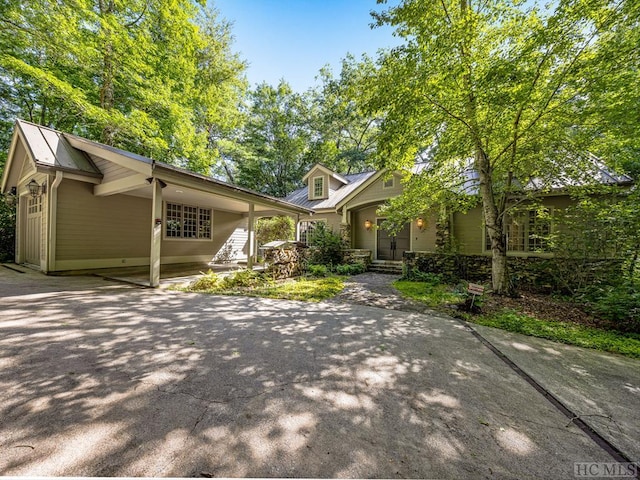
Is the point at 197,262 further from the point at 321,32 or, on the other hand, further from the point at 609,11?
the point at 609,11

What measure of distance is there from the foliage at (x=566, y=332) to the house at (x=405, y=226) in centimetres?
297

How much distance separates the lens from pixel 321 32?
31.2 feet

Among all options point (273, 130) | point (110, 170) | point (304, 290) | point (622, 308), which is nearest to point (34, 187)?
point (110, 170)

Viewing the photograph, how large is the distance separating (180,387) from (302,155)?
2274 centimetres

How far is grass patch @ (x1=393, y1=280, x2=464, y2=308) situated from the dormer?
317 inches

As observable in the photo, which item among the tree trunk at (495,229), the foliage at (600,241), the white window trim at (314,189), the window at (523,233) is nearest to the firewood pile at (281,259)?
the tree trunk at (495,229)

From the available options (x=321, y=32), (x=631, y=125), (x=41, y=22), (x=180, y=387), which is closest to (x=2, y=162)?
(x=41, y=22)

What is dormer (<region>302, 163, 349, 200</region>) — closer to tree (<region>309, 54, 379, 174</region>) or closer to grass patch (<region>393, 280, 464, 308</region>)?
tree (<region>309, 54, 379, 174</region>)

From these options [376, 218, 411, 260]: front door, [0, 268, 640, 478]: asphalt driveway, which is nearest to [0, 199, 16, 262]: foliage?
[0, 268, 640, 478]: asphalt driveway

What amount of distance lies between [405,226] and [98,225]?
11.7m

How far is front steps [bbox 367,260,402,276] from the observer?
10516mm

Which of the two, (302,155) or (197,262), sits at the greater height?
(302,155)

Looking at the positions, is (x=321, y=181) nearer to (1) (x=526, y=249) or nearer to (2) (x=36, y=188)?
(1) (x=526, y=249)

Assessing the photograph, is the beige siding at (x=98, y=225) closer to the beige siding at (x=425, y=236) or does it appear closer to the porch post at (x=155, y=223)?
the porch post at (x=155, y=223)
